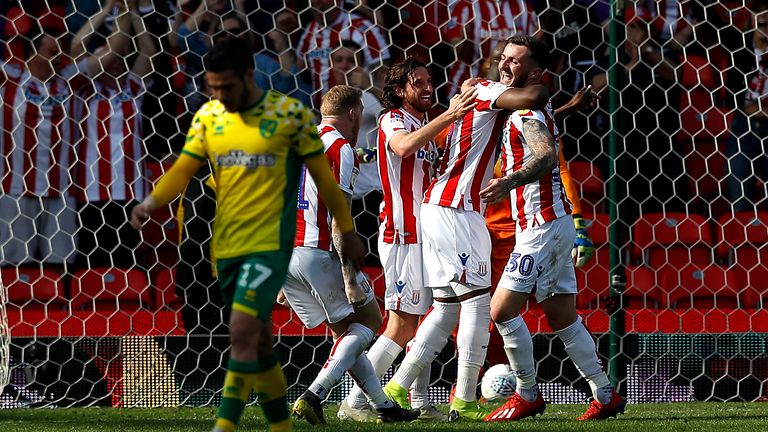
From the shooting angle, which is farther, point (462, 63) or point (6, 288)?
point (462, 63)

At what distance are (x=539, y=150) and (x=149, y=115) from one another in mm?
3553

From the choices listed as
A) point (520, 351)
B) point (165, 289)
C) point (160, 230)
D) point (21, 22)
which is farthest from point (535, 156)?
point (21, 22)

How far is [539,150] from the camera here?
503cm

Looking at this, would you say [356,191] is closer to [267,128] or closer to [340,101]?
[340,101]

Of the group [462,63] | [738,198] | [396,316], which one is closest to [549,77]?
[462,63]

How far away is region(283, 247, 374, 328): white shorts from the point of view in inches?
201

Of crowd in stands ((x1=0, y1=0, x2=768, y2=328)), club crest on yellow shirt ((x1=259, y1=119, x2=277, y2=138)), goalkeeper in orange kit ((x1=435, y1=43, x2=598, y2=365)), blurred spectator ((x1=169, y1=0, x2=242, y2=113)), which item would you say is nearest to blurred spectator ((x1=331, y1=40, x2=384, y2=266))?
crowd in stands ((x1=0, y1=0, x2=768, y2=328))

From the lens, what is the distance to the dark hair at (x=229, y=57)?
380cm

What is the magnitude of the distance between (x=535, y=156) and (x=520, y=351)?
35.3 inches

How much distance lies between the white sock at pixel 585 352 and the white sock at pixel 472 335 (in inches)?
Result: 13.8

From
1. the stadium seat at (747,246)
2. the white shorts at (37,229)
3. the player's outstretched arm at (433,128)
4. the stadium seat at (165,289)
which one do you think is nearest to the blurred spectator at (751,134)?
the stadium seat at (747,246)

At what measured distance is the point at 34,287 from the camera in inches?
289

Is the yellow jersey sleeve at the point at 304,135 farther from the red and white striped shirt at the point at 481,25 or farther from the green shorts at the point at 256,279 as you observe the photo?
the red and white striped shirt at the point at 481,25

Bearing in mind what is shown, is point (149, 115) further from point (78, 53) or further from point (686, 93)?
point (686, 93)
